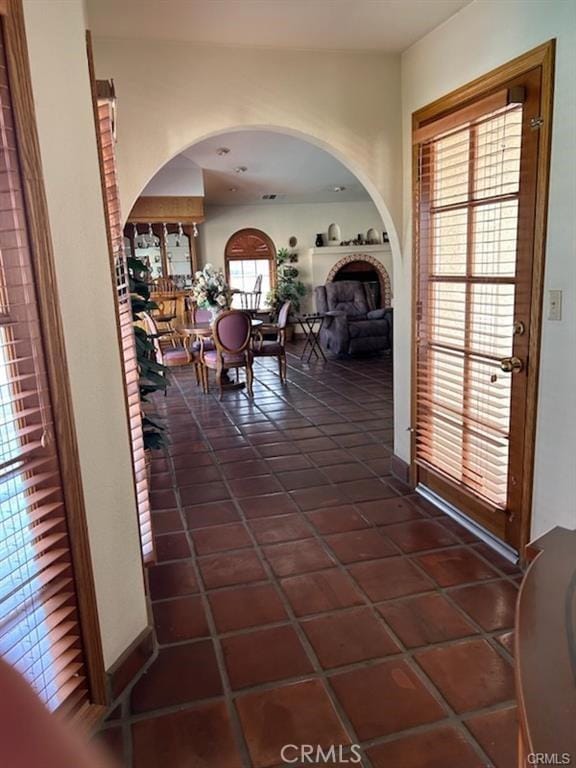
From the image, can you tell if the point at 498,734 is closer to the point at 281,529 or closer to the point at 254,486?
the point at 281,529

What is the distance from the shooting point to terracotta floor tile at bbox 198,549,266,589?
253 centimetres

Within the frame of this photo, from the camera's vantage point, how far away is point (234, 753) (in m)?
1.61

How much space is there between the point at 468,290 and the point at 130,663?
7.23 feet

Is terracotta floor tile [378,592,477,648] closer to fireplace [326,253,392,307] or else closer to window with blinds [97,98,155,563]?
window with blinds [97,98,155,563]

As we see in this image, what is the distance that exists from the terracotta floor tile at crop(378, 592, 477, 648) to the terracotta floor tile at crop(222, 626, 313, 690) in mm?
395

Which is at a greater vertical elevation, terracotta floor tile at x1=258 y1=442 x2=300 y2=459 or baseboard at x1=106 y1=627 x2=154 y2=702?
baseboard at x1=106 y1=627 x2=154 y2=702

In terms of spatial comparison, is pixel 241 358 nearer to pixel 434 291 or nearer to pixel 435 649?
pixel 434 291

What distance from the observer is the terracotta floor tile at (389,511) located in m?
3.06

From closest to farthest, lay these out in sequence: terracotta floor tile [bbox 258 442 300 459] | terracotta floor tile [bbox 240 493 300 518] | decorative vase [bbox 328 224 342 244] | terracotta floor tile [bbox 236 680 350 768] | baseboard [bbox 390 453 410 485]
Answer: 1. terracotta floor tile [bbox 236 680 350 768]
2. terracotta floor tile [bbox 240 493 300 518]
3. baseboard [bbox 390 453 410 485]
4. terracotta floor tile [bbox 258 442 300 459]
5. decorative vase [bbox 328 224 342 244]

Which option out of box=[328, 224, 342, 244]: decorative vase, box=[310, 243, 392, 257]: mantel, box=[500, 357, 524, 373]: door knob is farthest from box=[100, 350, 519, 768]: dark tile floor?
box=[328, 224, 342, 244]: decorative vase

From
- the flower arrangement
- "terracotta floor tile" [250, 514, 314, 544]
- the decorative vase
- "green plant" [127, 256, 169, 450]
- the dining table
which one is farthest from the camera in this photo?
the decorative vase

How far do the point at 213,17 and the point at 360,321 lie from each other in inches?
239

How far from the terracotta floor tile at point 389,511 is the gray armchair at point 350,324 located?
508 centimetres

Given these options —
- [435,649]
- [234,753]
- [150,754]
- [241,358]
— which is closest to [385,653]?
[435,649]
